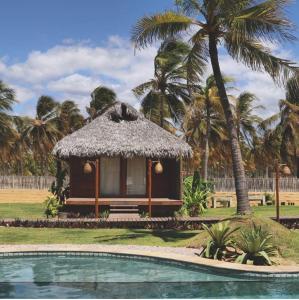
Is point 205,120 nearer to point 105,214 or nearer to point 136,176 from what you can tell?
point 136,176

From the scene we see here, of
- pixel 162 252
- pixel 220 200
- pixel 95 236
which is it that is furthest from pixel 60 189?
pixel 162 252

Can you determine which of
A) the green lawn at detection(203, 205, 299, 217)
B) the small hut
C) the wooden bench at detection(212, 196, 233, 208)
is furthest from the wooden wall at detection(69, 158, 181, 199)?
the wooden bench at detection(212, 196, 233, 208)

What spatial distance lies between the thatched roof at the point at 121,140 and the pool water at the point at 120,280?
28.2ft

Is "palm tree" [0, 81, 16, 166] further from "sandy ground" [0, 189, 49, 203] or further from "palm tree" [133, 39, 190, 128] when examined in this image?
"palm tree" [133, 39, 190, 128]

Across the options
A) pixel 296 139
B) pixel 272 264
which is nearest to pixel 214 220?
pixel 272 264

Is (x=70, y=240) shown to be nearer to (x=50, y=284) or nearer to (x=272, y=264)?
(x=50, y=284)

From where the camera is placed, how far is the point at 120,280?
28.7ft

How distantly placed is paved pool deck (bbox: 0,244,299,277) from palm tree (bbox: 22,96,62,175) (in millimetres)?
37854

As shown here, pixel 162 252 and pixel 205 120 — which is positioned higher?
pixel 205 120

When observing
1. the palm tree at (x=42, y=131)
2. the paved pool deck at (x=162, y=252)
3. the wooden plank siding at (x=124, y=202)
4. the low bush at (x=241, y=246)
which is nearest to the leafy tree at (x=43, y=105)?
the palm tree at (x=42, y=131)

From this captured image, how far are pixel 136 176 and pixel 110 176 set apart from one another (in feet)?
3.50

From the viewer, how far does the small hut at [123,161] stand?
19203 millimetres

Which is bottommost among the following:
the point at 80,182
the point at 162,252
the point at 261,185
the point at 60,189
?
the point at 162,252

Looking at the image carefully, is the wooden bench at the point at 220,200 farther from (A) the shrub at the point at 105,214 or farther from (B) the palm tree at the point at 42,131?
(B) the palm tree at the point at 42,131
